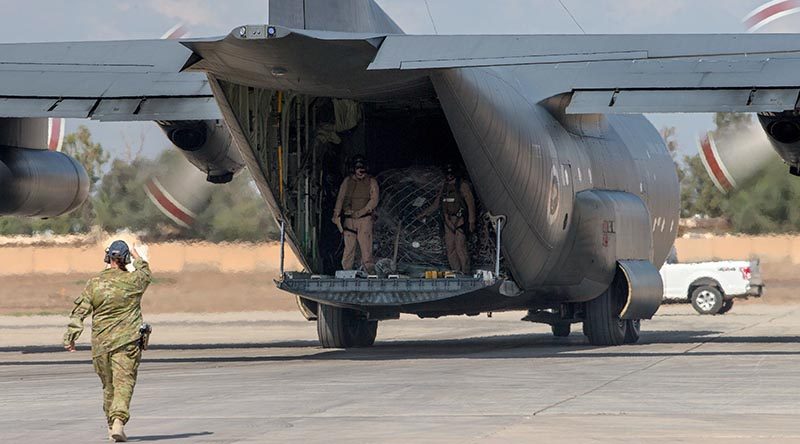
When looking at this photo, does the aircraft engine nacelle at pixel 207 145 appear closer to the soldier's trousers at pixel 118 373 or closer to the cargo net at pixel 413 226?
the cargo net at pixel 413 226

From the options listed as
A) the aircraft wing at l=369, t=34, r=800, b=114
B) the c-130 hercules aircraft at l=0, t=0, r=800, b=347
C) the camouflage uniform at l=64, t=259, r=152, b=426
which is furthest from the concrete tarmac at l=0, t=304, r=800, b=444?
the aircraft wing at l=369, t=34, r=800, b=114

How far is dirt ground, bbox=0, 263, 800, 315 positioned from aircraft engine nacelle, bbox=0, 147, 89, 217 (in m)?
11.6

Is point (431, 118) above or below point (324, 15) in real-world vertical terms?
below

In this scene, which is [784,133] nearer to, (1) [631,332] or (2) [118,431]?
(1) [631,332]

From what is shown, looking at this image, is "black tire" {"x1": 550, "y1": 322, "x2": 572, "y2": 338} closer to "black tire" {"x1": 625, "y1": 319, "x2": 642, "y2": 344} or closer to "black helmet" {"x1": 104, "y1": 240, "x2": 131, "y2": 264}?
"black tire" {"x1": 625, "y1": 319, "x2": 642, "y2": 344}

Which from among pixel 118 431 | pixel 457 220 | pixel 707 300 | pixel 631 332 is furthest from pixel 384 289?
pixel 707 300

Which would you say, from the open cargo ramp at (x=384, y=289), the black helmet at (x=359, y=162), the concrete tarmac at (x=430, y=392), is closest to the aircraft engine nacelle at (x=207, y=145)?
the black helmet at (x=359, y=162)

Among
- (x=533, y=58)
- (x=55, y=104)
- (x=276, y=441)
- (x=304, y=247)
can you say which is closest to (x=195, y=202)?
(x=304, y=247)

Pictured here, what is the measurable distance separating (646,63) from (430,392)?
5.97m

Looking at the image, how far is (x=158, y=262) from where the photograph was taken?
35375 mm

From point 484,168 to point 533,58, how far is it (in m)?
2.83

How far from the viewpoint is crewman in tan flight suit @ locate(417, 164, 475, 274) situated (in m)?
21.4

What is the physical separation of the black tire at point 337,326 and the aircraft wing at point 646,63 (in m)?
5.66

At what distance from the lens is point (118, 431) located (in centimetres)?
1116
